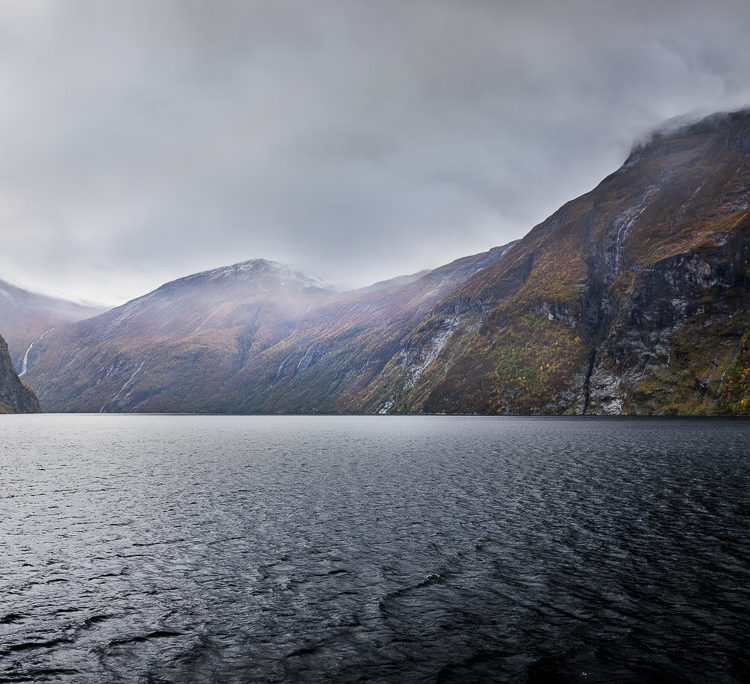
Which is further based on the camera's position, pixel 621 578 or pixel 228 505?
pixel 228 505

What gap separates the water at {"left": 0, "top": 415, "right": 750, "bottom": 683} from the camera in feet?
55.3

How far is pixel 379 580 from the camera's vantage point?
984 inches

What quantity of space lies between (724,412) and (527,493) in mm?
197634

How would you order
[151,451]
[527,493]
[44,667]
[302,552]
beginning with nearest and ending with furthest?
[44,667] → [302,552] → [527,493] → [151,451]

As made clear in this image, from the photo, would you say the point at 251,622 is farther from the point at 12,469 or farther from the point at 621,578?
the point at 12,469

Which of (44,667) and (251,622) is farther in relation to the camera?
(251,622)

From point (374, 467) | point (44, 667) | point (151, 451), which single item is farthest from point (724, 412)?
point (44, 667)

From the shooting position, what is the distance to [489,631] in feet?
62.7

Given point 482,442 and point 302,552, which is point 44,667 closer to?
point 302,552

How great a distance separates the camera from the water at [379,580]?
16.8 m

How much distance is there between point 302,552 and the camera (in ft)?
98.6

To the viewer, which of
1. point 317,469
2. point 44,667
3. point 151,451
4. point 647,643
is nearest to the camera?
point 44,667

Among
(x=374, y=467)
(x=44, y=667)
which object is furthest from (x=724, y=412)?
(x=44, y=667)

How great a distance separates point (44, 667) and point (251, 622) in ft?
24.0
